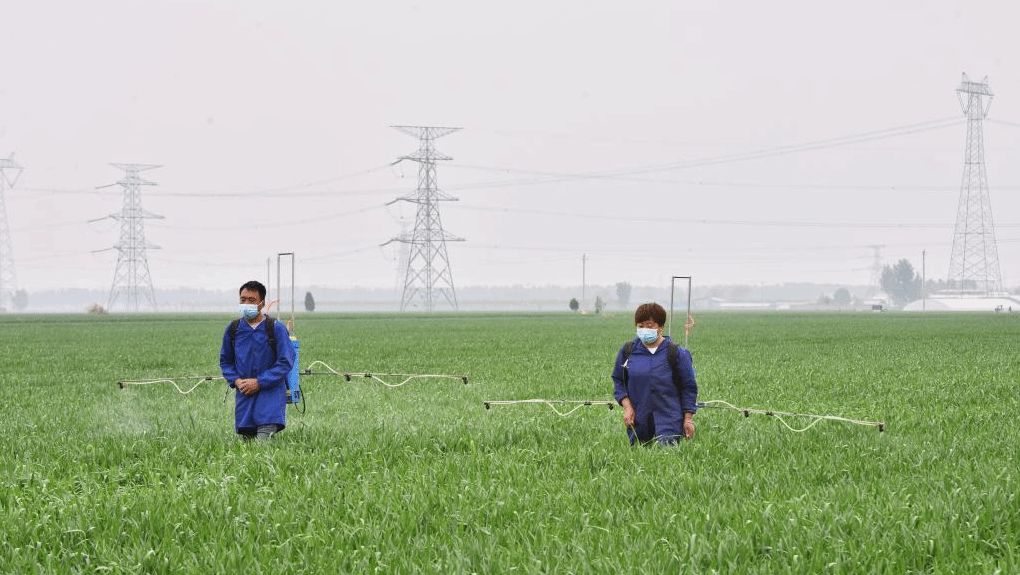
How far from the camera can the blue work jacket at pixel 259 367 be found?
9633mm

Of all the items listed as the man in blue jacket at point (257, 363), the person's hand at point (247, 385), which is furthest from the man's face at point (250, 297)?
the person's hand at point (247, 385)

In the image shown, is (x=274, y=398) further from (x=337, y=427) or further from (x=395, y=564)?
(x=395, y=564)

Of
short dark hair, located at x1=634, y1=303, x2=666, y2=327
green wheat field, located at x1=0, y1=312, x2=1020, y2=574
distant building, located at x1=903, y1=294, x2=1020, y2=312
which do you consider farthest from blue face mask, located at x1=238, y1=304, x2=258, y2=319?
distant building, located at x1=903, y1=294, x2=1020, y2=312

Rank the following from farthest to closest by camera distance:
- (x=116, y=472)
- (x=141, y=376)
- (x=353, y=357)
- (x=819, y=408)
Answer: (x=353, y=357)
(x=141, y=376)
(x=819, y=408)
(x=116, y=472)

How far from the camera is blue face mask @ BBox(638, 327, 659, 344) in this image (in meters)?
8.50

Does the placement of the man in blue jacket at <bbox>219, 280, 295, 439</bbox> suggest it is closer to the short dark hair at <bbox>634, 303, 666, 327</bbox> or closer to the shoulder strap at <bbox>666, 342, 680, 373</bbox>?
the short dark hair at <bbox>634, 303, 666, 327</bbox>

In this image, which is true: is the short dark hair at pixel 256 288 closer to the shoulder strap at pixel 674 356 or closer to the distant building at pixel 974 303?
the shoulder strap at pixel 674 356

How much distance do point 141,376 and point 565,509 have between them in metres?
17.9

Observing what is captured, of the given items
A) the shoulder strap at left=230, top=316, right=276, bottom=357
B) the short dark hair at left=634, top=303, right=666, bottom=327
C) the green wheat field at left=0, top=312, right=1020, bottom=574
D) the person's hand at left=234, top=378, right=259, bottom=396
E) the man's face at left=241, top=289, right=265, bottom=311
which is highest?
the man's face at left=241, top=289, right=265, bottom=311

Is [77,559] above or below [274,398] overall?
below

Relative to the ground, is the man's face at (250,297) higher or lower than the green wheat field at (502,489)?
higher

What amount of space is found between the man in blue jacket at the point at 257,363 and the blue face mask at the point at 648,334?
3.59 metres

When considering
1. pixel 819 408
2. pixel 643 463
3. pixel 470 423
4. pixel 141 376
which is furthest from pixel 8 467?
pixel 141 376

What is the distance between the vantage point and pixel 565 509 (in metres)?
7.02
